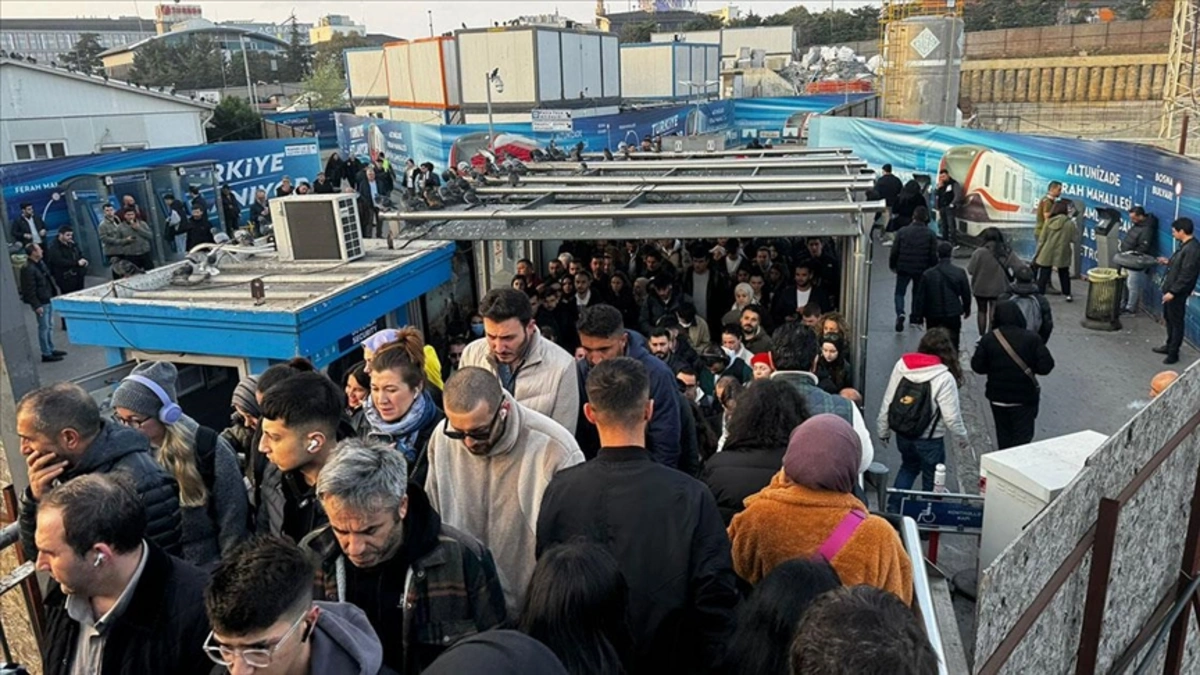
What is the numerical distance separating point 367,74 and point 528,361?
1350 inches

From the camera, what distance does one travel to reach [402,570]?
2547 mm

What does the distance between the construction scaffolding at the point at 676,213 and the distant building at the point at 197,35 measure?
51.7 metres

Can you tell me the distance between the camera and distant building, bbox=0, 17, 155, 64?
117444 millimetres

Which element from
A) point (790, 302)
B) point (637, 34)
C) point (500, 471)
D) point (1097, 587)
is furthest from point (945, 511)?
point (637, 34)

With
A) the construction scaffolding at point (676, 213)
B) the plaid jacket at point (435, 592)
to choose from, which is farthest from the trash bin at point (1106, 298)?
the plaid jacket at point (435, 592)

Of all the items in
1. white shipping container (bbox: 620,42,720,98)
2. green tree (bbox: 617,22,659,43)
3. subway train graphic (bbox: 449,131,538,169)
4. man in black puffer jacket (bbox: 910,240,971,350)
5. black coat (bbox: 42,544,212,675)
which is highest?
green tree (bbox: 617,22,659,43)

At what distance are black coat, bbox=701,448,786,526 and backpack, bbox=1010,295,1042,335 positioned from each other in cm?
478

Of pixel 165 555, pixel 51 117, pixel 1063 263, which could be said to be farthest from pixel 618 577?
pixel 51 117

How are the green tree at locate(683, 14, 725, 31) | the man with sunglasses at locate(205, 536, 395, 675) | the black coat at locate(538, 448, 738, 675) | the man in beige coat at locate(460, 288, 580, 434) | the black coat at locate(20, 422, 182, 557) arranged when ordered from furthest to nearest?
1. the green tree at locate(683, 14, 725, 31)
2. the man in beige coat at locate(460, 288, 580, 434)
3. the black coat at locate(20, 422, 182, 557)
4. the black coat at locate(538, 448, 738, 675)
5. the man with sunglasses at locate(205, 536, 395, 675)

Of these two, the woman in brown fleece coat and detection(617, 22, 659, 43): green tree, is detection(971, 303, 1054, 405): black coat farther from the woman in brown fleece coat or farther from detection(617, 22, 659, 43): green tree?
detection(617, 22, 659, 43): green tree

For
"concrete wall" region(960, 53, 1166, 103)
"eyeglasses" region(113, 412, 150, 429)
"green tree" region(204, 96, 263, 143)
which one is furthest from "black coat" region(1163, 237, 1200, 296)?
"concrete wall" region(960, 53, 1166, 103)

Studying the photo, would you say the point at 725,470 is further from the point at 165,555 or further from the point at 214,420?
the point at 214,420

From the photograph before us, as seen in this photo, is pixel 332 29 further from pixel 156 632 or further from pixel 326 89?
pixel 156 632

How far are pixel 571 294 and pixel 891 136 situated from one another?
11.3 m
